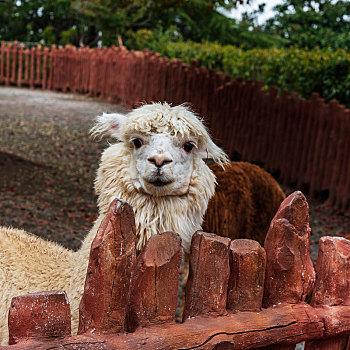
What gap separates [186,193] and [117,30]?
25.5m

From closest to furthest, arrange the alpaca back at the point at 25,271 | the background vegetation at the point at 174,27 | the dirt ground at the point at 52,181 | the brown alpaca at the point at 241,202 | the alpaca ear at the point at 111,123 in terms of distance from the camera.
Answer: the alpaca back at the point at 25,271 < the alpaca ear at the point at 111,123 < the brown alpaca at the point at 241,202 < the dirt ground at the point at 52,181 < the background vegetation at the point at 174,27

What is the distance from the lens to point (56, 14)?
96.9 ft

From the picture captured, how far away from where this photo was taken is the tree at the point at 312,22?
2447 cm

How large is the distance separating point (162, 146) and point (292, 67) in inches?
434

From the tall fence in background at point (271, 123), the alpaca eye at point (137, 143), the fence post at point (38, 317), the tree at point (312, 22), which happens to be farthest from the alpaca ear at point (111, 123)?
the tree at point (312, 22)

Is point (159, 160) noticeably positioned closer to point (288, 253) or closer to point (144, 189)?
point (144, 189)

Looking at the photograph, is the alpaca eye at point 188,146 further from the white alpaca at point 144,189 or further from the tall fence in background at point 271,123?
the tall fence in background at point 271,123

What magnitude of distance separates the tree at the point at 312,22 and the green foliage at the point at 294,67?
800 cm

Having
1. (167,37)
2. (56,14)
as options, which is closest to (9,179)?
(167,37)

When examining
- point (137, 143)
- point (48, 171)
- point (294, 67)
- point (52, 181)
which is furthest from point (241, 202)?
point (294, 67)

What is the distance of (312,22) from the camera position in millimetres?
27391

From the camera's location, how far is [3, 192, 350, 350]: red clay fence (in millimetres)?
1654

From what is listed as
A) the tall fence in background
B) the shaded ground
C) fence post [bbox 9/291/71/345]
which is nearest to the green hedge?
the tall fence in background

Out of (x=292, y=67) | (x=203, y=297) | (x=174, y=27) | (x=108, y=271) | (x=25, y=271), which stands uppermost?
(x=174, y=27)
